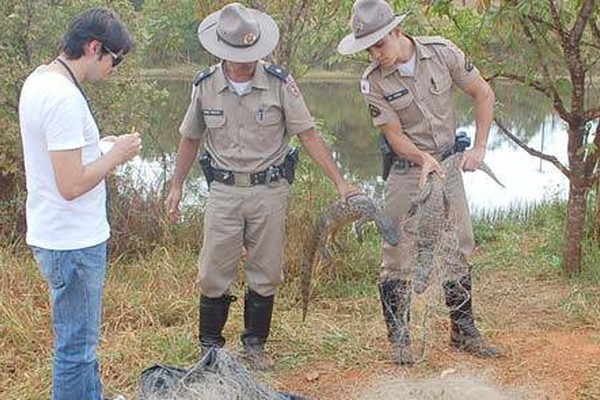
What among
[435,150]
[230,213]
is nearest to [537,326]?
[435,150]

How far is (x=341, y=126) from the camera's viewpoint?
1330cm

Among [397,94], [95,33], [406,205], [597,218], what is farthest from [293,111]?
[597,218]

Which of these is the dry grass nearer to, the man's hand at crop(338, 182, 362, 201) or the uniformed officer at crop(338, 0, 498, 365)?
the uniformed officer at crop(338, 0, 498, 365)

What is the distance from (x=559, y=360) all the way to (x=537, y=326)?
64 cm

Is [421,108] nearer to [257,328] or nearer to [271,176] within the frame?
[271,176]

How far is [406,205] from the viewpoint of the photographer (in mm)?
4184

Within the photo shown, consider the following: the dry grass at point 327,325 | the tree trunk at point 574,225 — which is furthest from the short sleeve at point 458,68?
the tree trunk at point 574,225

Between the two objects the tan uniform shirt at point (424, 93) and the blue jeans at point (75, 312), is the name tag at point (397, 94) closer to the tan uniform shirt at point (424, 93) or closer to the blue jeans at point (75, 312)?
the tan uniform shirt at point (424, 93)

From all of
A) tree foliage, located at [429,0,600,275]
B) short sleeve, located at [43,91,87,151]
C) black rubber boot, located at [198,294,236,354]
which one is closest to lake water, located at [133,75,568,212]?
tree foliage, located at [429,0,600,275]

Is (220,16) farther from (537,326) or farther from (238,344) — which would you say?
(537,326)

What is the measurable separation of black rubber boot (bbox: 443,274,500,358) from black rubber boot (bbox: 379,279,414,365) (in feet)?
0.82

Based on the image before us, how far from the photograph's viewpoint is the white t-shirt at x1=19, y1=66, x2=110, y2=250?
9.46 feet

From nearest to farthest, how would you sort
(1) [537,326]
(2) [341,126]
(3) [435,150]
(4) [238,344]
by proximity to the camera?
(3) [435,150] < (4) [238,344] < (1) [537,326] < (2) [341,126]

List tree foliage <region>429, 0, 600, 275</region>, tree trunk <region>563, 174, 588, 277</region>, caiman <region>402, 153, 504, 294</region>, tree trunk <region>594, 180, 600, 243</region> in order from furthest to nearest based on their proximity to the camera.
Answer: tree trunk <region>594, 180, 600, 243</region> < tree trunk <region>563, 174, 588, 277</region> < tree foliage <region>429, 0, 600, 275</region> < caiman <region>402, 153, 504, 294</region>
